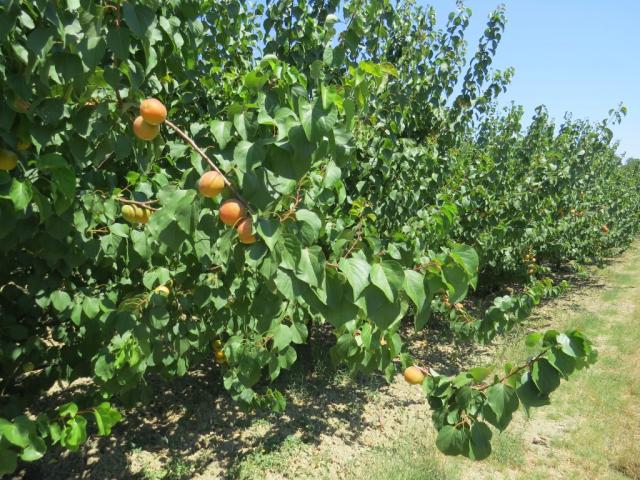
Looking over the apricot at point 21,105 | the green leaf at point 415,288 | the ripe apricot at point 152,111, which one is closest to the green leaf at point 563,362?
the green leaf at point 415,288

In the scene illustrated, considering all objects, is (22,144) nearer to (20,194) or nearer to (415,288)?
(20,194)

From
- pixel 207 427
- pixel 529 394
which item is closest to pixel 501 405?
pixel 529 394

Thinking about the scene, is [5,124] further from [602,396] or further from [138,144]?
[602,396]

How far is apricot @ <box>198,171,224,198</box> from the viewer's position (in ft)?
3.31

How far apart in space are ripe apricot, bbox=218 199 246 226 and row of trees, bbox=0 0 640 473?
0.02 meters

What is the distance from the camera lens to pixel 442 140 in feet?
14.0

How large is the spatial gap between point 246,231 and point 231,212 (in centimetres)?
6

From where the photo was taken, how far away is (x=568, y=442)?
154 inches

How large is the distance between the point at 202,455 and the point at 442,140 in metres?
3.76

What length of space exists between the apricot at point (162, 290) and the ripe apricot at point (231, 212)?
1052 mm

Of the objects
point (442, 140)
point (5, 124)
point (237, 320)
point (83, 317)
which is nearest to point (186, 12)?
point (5, 124)

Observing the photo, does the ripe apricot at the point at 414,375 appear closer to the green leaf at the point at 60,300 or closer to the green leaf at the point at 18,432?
the green leaf at the point at 18,432

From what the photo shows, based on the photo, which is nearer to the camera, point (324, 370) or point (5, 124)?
point (5, 124)

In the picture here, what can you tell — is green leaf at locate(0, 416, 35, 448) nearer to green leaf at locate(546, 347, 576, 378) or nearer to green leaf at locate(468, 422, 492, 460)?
green leaf at locate(468, 422, 492, 460)
